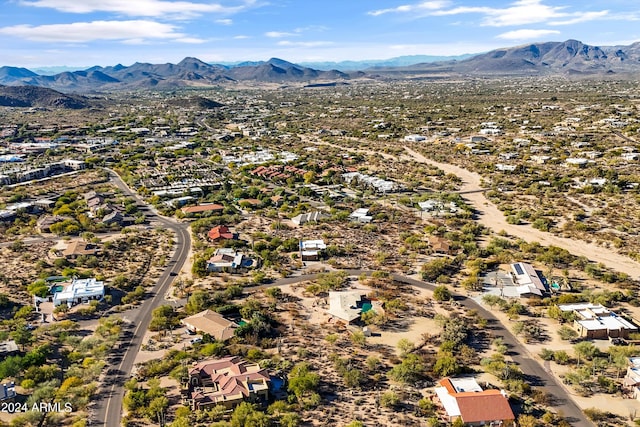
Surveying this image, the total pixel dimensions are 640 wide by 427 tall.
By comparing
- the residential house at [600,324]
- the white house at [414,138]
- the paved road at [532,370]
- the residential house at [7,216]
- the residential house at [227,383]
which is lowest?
the paved road at [532,370]

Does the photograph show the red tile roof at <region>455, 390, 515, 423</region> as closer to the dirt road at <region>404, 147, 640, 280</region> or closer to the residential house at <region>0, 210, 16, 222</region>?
the dirt road at <region>404, 147, 640, 280</region>

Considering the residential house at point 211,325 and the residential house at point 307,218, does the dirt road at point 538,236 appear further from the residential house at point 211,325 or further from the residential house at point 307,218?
the residential house at point 211,325

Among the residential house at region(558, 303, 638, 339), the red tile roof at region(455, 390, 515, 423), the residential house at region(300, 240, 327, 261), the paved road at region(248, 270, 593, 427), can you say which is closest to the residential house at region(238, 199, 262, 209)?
the residential house at region(300, 240, 327, 261)

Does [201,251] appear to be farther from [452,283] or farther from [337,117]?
[337,117]

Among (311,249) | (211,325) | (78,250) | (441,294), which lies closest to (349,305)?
(441,294)

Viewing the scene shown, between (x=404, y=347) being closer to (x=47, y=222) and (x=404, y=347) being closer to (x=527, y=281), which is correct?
(x=527, y=281)

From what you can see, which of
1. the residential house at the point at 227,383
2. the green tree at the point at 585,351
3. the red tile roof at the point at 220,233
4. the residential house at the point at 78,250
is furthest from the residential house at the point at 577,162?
the residential house at the point at 78,250

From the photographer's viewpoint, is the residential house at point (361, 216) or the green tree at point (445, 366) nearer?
the green tree at point (445, 366)

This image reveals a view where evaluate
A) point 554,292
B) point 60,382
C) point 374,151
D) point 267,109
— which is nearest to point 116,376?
point 60,382
